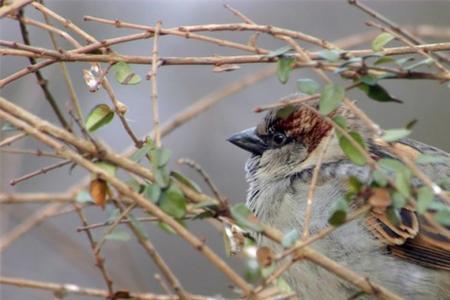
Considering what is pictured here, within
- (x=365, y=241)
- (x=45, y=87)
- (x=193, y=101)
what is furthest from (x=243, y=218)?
(x=193, y=101)

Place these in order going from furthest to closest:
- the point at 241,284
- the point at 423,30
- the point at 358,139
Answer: the point at 423,30 → the point at 358,139 → the point at 241,284

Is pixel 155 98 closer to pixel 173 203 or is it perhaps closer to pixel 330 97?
pixel 173 203

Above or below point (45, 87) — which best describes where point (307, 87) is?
below

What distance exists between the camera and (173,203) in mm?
1974

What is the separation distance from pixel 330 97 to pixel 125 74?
1.85 feet

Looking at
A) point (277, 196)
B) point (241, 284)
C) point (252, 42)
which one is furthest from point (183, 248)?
point (241, 284)

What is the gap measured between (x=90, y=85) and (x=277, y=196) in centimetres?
108

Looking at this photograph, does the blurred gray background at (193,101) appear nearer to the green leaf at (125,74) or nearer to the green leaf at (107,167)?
the green leaf at (125,74)

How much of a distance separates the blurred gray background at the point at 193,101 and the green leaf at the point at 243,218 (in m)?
4.47

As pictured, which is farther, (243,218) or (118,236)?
(118,236)

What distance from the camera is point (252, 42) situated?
8.13 feet

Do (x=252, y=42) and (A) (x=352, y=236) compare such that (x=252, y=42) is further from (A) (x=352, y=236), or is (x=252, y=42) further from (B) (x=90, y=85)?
(A) (x=352, y=236)

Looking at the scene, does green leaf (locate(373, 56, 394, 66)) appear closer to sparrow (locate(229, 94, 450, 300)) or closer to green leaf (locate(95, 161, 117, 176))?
sparrow (locate(229, 94, 450, 300))

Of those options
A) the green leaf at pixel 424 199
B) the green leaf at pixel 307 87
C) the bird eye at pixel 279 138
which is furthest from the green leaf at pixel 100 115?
the bird eye at pixel 279 138
